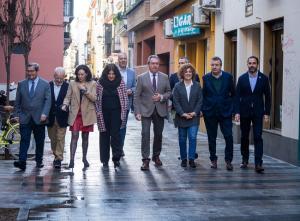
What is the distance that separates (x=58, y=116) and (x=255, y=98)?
3491 mm

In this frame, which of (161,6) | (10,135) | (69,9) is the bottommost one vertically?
(10,135)

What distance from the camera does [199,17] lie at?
20812mm

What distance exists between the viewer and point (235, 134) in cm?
1772

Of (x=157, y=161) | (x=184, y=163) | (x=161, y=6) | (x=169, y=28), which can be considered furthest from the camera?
(x=161, y=6)

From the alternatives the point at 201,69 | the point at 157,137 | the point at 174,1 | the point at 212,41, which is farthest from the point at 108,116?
the point at 174,1

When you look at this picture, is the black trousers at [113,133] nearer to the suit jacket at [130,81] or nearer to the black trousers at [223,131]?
the black trousers at [223,131]

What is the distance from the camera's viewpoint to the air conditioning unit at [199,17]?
67.9ft

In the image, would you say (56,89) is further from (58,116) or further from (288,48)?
(288,48)

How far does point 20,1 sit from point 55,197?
32.1 ft

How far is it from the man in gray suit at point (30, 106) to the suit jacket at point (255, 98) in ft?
11.0

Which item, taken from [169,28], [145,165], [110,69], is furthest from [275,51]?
[169,28]

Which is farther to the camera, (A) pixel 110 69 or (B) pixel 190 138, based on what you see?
(A) pixel 110 69

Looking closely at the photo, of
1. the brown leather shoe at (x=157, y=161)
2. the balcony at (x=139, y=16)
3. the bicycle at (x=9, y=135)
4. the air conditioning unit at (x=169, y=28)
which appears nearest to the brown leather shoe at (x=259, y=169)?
the brown leather shoe at (x=157, y=161)

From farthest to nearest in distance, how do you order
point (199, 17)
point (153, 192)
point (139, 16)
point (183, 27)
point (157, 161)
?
point (139, 16), point (183, 27), point (199, 17), point (157, 161), point (153, 192)
